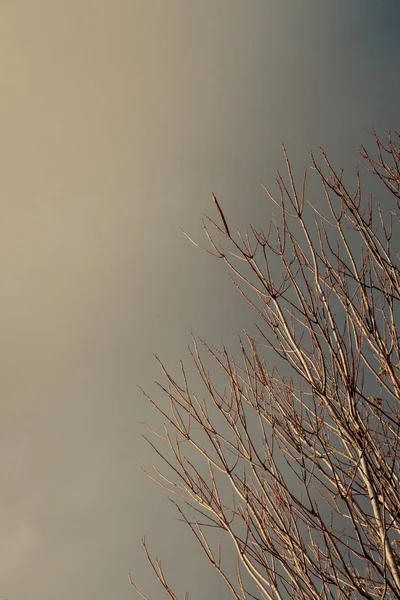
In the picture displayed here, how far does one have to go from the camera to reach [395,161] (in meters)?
3.15

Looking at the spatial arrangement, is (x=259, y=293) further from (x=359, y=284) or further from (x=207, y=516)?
(x=207, y=516)

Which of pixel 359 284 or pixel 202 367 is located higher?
pixel 359 284

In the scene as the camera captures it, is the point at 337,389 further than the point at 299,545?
Yes

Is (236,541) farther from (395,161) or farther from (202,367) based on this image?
(395,161)

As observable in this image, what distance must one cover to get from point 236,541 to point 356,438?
74 cm

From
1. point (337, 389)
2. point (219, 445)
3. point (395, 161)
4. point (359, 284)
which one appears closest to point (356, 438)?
point (337, 389)

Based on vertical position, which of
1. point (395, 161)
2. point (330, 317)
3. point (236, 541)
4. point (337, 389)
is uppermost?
point (395, 161)

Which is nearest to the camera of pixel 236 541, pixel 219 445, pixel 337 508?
pixel 236 541

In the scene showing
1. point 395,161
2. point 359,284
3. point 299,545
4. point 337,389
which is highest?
point 395,161

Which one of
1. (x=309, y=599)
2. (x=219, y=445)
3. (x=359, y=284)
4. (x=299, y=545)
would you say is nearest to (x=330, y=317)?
(x=359, y=284)

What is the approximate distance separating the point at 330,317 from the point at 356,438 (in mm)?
617

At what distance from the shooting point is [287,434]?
2.64 m

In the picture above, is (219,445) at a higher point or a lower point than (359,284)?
lower

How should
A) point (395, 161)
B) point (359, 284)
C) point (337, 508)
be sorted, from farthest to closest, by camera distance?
point (395, 161) < point (337, 508) < point (359, 284)
